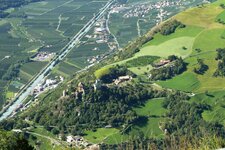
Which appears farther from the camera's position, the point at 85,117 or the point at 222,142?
the point at 85,117

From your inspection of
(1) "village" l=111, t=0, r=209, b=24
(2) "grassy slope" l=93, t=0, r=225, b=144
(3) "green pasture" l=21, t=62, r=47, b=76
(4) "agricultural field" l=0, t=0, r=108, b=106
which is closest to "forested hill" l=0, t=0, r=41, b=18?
(4) "agricultural field" l=0, t=0, r=108, b=106

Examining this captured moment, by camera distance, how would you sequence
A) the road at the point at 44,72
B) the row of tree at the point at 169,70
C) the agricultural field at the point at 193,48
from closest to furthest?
the agricultural field at the point at 193,48
the row of tree at the point at 169,70
the road at the point at 44,72

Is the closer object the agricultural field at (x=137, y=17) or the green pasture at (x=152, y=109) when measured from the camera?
the green pasture at (x=152, y=109)

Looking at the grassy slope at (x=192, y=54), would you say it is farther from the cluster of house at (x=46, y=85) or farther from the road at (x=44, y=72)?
the road at (x=44, y=72)

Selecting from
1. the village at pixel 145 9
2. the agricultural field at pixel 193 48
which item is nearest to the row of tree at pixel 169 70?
the agricultural field at pixel 193 48

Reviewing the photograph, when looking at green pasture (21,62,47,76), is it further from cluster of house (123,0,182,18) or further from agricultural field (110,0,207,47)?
cluster of house (123,0,182,18)

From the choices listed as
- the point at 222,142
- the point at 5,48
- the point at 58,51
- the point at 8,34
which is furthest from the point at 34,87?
the point at 222,142

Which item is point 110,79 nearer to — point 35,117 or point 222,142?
point 35,117
